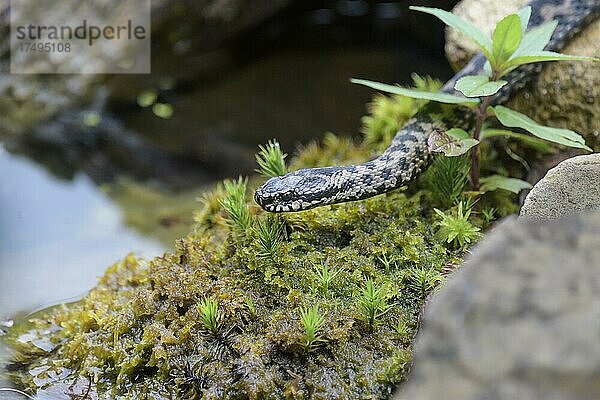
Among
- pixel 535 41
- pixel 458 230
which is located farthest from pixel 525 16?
pixel 458 230

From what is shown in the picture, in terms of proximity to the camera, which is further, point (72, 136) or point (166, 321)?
point (72, 136)

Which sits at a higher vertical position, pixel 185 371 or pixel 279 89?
pixel 279 89

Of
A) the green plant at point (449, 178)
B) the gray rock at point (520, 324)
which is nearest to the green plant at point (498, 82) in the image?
the green plant at point (449, 178)

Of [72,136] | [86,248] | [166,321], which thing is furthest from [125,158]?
[166,321]

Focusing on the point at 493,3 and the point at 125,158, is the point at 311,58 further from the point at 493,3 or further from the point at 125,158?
the point at 493,3

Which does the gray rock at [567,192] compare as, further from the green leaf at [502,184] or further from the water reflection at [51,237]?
the water reflection at [51,237]

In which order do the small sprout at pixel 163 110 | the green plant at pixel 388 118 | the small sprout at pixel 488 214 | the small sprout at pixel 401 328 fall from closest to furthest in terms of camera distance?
the small sprout at pixel 401 328
the small sprout at pixel 488 214
the green plant at pixel 388 118
the small sprout at pixel 163 110

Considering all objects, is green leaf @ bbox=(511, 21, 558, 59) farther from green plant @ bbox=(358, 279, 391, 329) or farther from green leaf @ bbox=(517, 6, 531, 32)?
green plant @ bbox=(358, 279, 391, 329)
